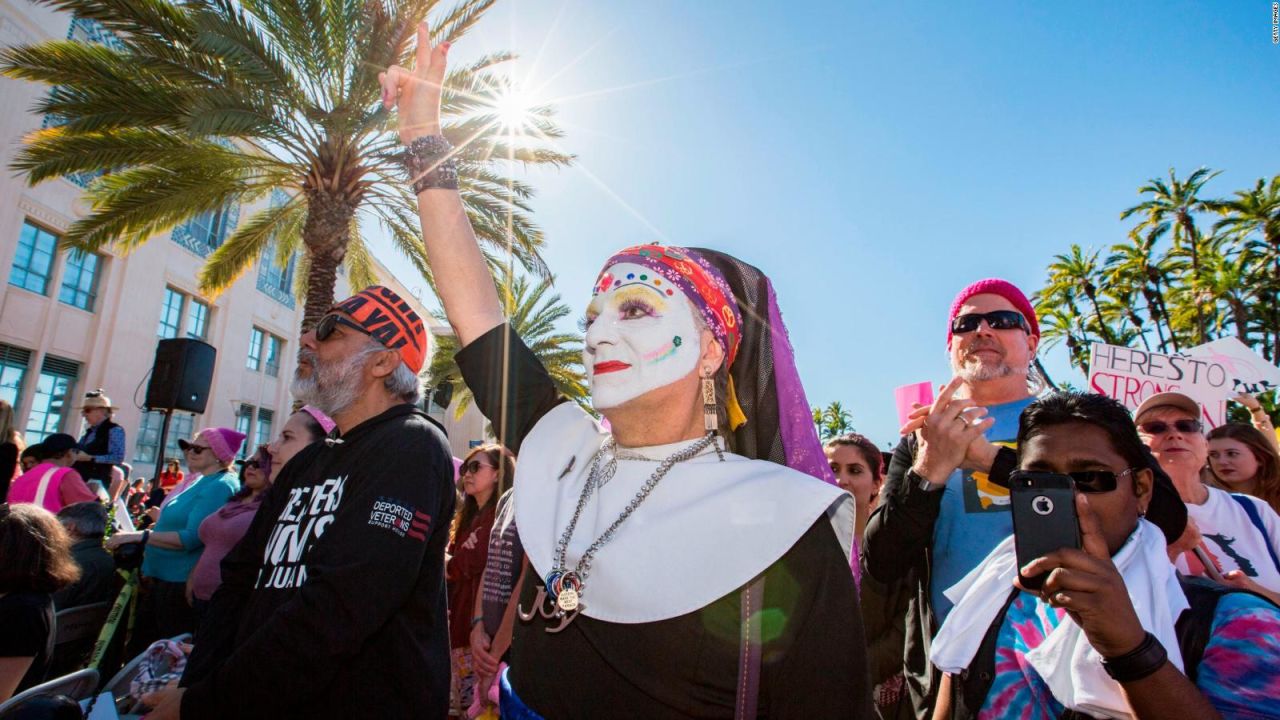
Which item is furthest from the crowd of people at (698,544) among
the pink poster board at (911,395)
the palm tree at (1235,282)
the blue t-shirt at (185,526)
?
the palm tree at (1235,282)

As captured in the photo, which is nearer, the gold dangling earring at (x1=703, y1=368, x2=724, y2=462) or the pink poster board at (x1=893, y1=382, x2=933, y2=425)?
the gold dangling earring at (x1=703, y1=368, x2=724, y2=462)

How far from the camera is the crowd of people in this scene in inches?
51.0

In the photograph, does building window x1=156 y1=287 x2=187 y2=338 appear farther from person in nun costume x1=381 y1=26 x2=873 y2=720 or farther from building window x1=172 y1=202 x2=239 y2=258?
person in nun costume x1=381 y1=26 x2=873 y2=720

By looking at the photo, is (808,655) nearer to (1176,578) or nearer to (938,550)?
(1176,578)

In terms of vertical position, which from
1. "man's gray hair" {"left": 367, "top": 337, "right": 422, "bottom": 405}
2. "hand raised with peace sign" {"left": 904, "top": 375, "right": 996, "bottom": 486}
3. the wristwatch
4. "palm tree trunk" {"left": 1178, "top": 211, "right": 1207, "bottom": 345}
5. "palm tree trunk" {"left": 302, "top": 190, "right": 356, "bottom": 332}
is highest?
"palm tree trunk" {"left": 1178, "top": 211, "right": 1207, "bottom": 345}

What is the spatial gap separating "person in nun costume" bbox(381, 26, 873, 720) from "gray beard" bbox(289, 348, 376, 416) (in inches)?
32.9

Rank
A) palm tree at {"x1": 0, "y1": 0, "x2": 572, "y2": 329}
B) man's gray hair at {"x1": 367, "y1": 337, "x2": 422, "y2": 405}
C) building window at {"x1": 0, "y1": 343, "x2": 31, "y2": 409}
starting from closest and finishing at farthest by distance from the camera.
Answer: man's gray hair at {"x1": 367, "y1": 337, "x2": 422, "y2": 405}, palm tree at {"x1": 0, "y1": 0, "x2": 572, "y2": 329}, building window at {"x1": 0, "y1": 343, "x2": 31, "y2": 409}

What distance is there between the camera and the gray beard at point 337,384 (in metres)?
2.52

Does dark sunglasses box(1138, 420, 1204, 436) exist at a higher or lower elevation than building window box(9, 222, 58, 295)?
lower

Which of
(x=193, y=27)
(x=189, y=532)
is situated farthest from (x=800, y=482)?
(x=193, y=27)

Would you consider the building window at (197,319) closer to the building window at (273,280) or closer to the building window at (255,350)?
the building window at (255,350)

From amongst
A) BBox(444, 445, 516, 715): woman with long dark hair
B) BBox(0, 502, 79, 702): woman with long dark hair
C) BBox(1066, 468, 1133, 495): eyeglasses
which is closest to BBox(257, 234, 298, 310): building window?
BBox(444, 445, 516, 715): woman with long dark hair

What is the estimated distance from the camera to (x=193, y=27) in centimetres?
777

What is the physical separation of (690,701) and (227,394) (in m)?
22.7
